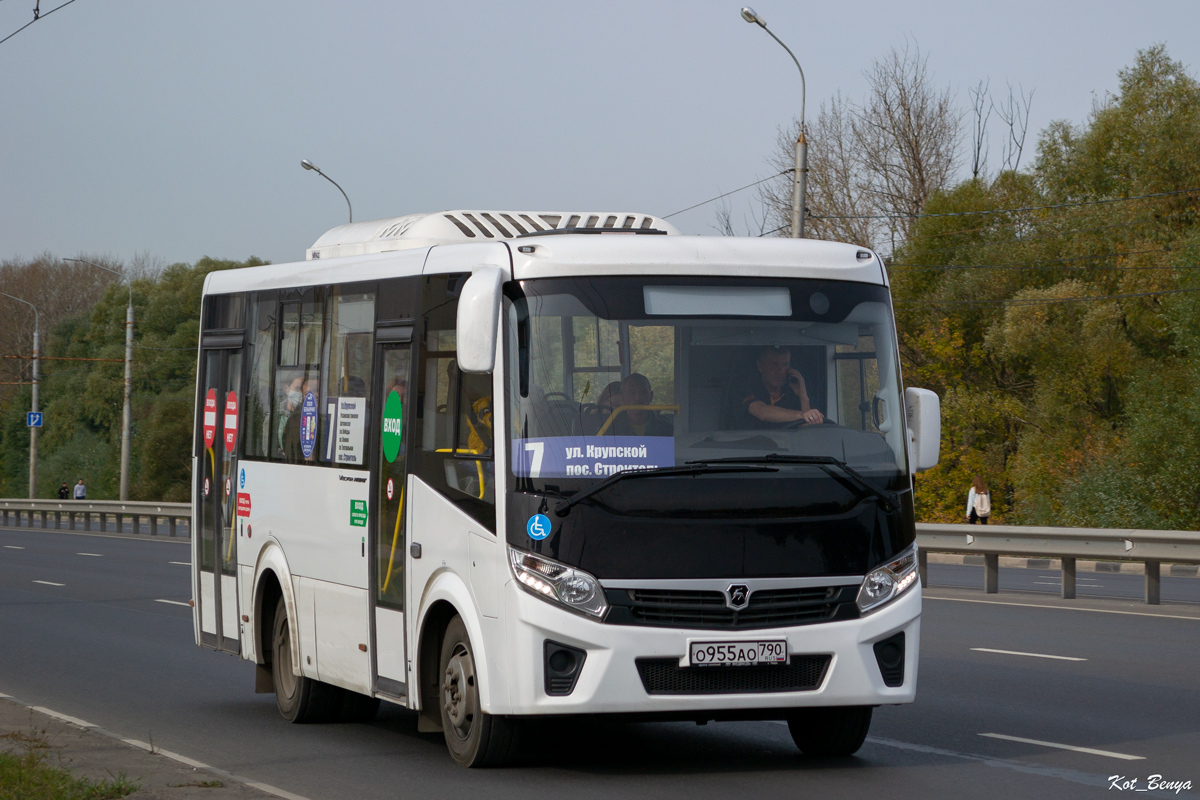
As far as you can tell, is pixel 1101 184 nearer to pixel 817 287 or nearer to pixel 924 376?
pixel 924 376

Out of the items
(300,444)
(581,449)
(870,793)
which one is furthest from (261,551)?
(870,793)

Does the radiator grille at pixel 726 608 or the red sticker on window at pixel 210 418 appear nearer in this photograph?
the radiator grille at pixel 726 608

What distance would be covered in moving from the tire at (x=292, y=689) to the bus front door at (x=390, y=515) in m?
1.41

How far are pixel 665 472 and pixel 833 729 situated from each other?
1847 mm

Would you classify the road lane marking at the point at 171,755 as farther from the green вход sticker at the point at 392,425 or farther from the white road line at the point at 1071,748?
the white road line at the point at 1071,748

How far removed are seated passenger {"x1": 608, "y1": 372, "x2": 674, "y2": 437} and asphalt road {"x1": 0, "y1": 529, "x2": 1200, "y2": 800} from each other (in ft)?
5.37

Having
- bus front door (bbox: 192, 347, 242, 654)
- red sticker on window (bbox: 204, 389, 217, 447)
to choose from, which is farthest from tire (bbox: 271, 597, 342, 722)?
red sticker on window (bbox: 204, 389, 217, 447)

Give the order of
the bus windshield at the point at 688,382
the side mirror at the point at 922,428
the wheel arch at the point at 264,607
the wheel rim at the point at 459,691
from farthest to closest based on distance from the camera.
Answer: the wheel arch at the point at 264,607
the side mirror at the point at 922,428
the wheel rim at the point at 459,691
the bus windshield at the point at 688,382

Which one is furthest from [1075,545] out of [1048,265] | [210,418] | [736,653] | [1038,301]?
[1048,265]

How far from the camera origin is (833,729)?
8.58 m

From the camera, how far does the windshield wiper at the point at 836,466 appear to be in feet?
25.8

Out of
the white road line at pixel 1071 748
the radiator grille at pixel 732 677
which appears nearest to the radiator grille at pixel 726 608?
the radiator grille at pixel 732 677

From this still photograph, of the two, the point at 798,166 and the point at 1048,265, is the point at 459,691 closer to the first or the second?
the point at 798,166

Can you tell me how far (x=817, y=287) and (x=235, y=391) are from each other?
468 cm
